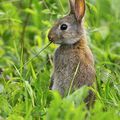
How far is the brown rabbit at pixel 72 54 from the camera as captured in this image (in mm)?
6746

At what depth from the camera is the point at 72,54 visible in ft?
22.7

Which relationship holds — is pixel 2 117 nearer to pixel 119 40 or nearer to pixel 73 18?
pixel 73 18

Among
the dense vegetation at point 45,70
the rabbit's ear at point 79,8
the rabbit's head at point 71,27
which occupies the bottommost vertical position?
the dense vegetation at point 45,70

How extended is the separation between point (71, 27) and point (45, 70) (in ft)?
2.15

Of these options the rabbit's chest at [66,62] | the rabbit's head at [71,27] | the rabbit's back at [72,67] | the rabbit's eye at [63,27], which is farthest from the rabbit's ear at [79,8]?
the rabbit's chest at [66,62]

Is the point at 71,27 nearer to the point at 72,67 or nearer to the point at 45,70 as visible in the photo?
the point at 72,67

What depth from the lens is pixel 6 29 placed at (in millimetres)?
Result: 8984

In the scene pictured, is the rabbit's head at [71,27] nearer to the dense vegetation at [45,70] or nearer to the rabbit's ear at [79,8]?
the rabbit's ear at [79,8]

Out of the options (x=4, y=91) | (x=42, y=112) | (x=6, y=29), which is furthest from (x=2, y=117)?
(x=6, y=29)

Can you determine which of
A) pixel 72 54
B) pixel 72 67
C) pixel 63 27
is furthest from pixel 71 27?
pixel 72 67

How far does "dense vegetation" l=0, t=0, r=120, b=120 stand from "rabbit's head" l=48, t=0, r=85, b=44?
0.26 metres

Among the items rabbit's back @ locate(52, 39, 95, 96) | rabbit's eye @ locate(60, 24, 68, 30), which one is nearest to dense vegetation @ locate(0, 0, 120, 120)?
rabbit's back @ locate(52, 39, 95, 96)

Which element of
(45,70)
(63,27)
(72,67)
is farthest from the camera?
(45,70)

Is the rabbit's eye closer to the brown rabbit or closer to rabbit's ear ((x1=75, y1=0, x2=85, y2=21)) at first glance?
the brown rabbit
